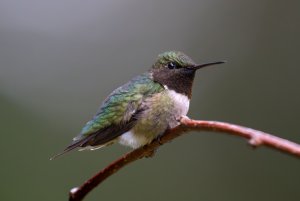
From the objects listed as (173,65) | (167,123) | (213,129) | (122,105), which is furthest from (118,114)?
(213,129)

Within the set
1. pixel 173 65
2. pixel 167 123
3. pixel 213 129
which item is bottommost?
pixel 167 123

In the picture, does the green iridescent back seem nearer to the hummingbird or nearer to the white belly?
the hummingbird

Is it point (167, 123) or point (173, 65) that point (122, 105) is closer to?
point (167, 123)

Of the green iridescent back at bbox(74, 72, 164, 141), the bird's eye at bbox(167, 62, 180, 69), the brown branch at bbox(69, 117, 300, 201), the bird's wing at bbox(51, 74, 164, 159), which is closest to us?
the brown branch at bbox(69, 117, 300, 201)

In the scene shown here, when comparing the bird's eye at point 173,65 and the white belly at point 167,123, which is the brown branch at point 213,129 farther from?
the bird's eye at point 173,65

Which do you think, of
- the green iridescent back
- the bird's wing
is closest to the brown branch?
the bird's wing

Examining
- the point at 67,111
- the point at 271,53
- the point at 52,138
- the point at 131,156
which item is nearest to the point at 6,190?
the point at 52,138

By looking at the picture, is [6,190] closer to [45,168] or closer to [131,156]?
[45,168]
